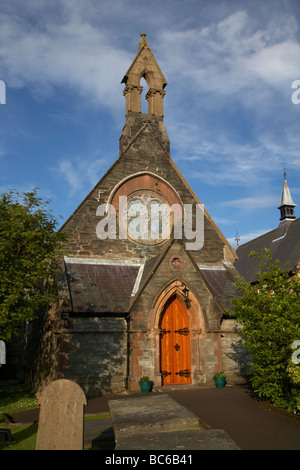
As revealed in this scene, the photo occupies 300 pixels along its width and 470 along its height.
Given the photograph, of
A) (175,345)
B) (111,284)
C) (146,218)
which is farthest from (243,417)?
(146,218)

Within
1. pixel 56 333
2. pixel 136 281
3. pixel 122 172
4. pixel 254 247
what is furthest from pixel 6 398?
pixel 254 247

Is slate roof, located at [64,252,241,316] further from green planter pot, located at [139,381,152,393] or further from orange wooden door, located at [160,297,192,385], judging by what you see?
green planter pot, located at [139,381,152,393]

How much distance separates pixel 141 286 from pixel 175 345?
3.18m

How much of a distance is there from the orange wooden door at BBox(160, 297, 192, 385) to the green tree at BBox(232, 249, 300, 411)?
202 inches

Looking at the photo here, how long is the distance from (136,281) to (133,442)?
40.3 feet

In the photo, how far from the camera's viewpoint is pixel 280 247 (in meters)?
36.1

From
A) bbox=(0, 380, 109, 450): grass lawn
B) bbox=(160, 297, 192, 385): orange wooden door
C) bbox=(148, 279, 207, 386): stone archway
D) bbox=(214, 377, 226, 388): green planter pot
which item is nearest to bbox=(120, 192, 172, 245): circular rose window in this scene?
bbox=(148, 279, 207, 386): stone archway

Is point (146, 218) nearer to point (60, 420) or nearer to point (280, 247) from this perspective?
point (60, 420)

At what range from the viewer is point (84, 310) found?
50.0 feet

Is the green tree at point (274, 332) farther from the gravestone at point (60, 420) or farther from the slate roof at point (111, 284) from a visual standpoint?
the gravestone at point (60, 420)

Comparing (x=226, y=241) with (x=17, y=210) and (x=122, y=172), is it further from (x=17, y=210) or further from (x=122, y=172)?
(x=17, y=210)

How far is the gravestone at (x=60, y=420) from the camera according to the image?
6.36 metres

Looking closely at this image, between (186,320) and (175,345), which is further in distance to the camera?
(186,320)

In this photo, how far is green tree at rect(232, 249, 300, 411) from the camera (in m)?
10.6
